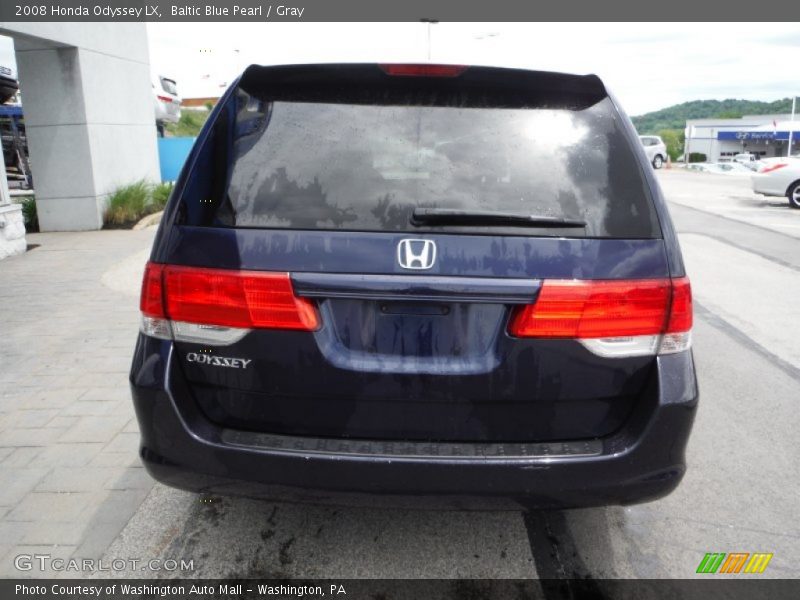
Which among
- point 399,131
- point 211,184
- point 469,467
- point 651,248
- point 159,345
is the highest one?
point 399,131

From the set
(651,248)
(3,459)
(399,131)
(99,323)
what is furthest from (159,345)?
(99,323)

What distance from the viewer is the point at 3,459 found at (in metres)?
3.63

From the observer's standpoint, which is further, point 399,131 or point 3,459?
point 3,459

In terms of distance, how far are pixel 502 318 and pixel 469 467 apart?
50 cm

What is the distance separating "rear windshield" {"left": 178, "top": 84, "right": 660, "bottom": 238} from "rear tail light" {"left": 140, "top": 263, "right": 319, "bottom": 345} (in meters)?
0.19

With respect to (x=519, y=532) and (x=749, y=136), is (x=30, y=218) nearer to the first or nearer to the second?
(x=519, y=532)

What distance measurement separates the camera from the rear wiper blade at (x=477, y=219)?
217 cm

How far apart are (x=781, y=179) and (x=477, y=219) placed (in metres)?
18.8

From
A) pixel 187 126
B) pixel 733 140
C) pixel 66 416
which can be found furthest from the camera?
pixel 733 140

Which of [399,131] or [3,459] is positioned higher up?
[399,131]

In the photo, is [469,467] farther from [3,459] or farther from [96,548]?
[3,459]

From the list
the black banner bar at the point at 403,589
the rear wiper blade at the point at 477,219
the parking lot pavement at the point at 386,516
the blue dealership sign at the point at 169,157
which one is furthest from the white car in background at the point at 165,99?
the rear wiper blade at the point at 477,219

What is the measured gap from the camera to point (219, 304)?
7.27 feet

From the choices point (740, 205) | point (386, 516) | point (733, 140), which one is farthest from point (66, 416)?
point (733, 140)
